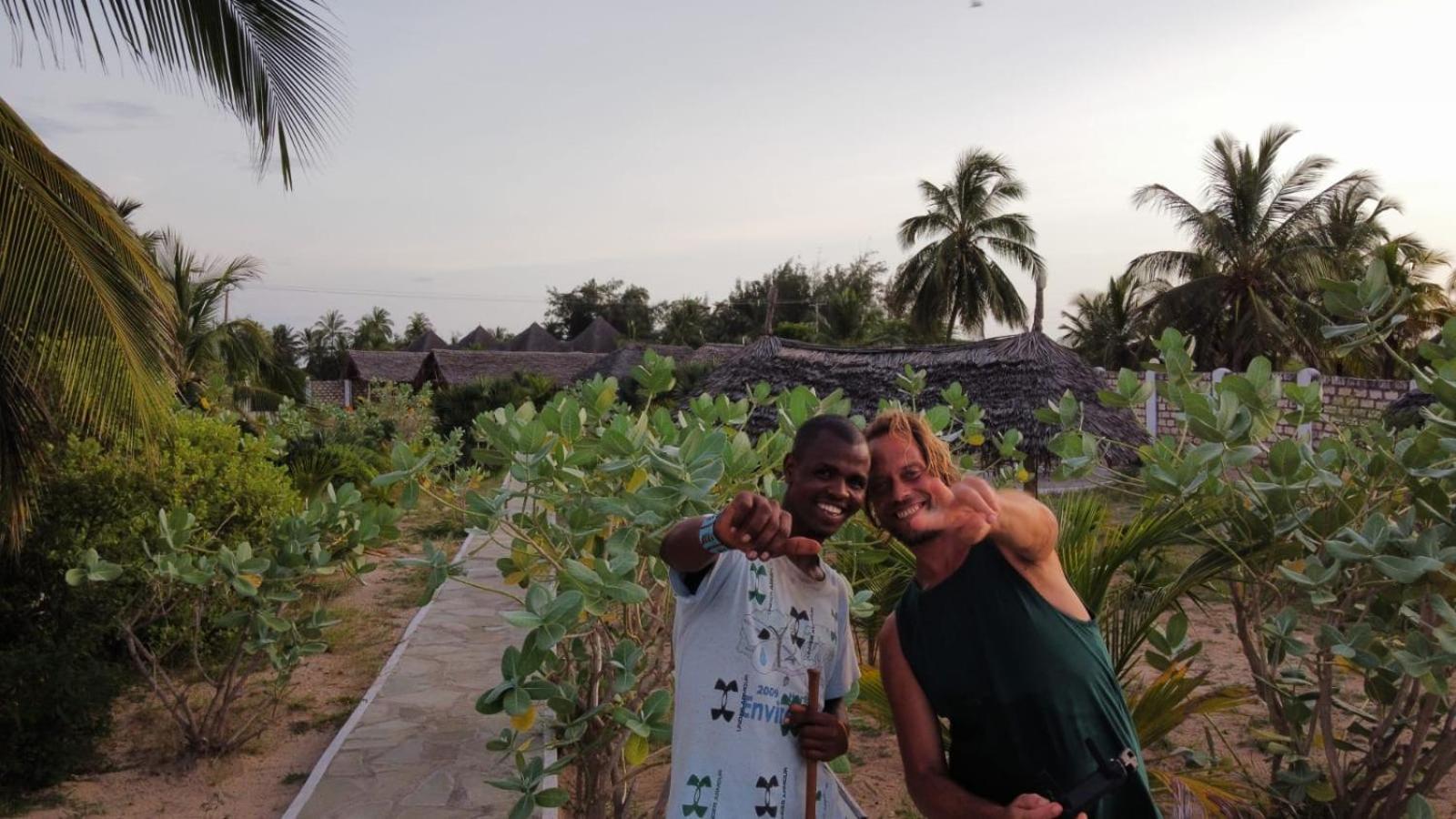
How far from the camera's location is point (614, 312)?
168 feet

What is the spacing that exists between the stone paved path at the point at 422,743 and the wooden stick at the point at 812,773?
249 centimetres

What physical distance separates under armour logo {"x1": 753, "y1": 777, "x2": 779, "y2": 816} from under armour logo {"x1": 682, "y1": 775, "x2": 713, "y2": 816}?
0.09m

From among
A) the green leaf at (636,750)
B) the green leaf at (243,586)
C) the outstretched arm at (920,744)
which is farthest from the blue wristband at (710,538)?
the green leaf at (243,586)

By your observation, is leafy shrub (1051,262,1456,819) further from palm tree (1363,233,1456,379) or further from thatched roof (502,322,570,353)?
thatched roof (502,322,570,353)

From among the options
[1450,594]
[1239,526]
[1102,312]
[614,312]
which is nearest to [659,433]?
[1239,526]

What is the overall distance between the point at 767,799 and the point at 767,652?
0.24m

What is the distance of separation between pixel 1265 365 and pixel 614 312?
49.1 metres

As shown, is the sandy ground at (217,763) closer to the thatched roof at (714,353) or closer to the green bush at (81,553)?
the green bush at (81,553)

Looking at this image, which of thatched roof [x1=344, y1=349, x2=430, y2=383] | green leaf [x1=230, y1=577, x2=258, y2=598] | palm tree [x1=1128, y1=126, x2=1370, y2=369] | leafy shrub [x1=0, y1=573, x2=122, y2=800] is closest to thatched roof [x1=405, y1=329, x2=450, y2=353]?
thatched roof [x1=344, y1=349, x2=430, y2=383]

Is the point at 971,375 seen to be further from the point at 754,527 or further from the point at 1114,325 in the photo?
the point at 1114,325

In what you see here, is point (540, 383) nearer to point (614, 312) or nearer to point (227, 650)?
point (227, 650)

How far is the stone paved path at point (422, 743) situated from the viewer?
4277 millimetres

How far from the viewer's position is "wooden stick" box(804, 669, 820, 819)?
67.3 inches

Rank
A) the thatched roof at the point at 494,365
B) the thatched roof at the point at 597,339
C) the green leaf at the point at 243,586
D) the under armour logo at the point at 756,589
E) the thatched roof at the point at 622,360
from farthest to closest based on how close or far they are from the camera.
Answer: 1. the thatched roof at the point at 597,339
2. the thatched roof at the point at 494,365
3. the thatched roof at the point at 622,360
4. the green leaf at the point at 243,586
5. the under armour logo at the point at 756,589
